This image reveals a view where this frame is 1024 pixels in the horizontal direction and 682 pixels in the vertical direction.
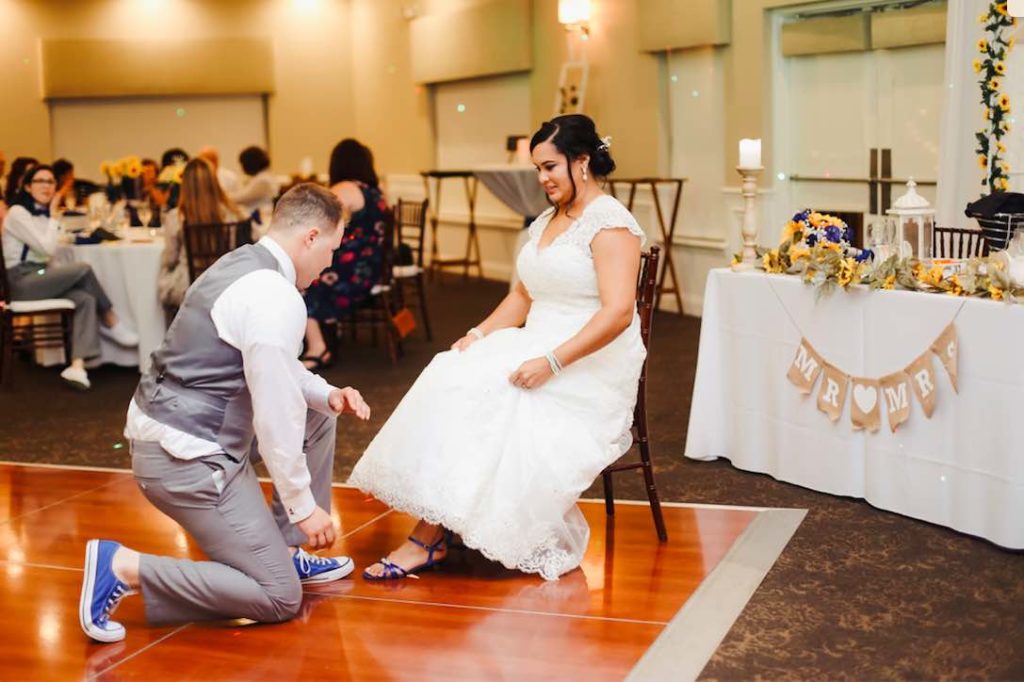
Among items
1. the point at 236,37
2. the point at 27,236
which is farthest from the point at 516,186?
the point at 236,37

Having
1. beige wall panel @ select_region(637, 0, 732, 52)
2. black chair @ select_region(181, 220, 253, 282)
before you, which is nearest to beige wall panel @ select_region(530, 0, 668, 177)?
beige wall panel @ select_region(637, 0, 732, 52)

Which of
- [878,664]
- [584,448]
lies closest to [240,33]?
[584,448]

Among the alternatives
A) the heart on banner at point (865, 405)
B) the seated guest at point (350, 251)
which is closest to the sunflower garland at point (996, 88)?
the heart on banner at point (865, 405)

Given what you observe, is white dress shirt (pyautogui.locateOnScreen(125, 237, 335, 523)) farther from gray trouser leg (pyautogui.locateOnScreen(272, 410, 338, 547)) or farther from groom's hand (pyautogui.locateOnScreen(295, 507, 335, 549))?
gray trouser leg (pyautogui.locateOnScreen(272, 410, 338, 547))

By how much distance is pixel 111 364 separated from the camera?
309 inches

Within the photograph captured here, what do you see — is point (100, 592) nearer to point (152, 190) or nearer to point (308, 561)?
point (308, 561)

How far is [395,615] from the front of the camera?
11.4 feet

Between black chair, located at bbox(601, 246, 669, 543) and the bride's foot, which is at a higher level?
Answer: black chair, located at bbox(601, 246, 669, 543)

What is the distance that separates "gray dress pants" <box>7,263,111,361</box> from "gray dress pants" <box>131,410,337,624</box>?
13.3ft

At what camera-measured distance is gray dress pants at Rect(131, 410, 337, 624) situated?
10.8 ft

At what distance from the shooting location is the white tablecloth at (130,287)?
24.1ft

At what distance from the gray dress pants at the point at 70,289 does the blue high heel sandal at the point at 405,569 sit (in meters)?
3.95

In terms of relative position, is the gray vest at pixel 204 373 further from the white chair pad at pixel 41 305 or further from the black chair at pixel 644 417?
the white chair pad at pixel 41 305

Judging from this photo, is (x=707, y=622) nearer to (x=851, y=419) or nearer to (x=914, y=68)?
(x=851, y=419)
